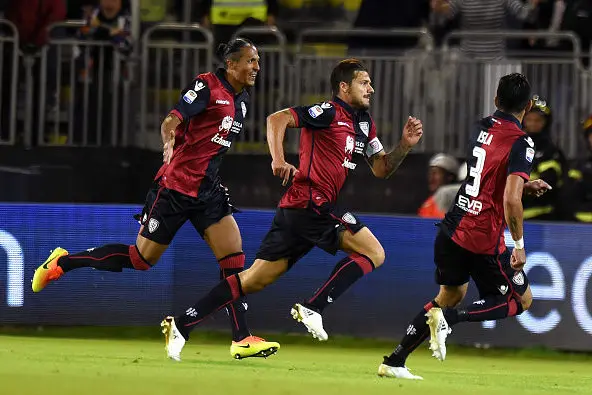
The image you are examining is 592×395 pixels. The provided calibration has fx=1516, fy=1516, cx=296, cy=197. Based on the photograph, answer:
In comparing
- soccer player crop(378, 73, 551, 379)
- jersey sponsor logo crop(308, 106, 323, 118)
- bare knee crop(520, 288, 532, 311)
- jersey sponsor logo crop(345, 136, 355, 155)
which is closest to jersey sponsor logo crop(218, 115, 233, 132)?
jersey sponsor logo crop(308, 106, 323, 118)

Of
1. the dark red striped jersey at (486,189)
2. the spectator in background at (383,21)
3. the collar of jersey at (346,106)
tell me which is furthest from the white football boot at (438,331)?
the spectator in background at (383,21)

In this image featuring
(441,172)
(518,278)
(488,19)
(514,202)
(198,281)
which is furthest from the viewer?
(488,19)

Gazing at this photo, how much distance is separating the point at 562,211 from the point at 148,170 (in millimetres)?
4539

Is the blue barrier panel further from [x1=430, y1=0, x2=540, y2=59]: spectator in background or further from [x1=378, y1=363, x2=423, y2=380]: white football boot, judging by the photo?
[x1=378, y1=363, x2=423, y2=380]: white football boot

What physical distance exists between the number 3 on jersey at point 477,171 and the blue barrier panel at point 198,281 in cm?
359

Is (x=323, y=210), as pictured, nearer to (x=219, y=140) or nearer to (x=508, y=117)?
(x=219, y=140)

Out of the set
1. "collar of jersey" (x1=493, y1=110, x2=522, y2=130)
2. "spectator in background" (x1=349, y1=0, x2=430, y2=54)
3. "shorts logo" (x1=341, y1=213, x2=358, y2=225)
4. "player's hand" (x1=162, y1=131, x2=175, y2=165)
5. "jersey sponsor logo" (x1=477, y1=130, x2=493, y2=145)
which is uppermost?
"spectator in background" (x1=349, y1=0, x2=430, y2=54)

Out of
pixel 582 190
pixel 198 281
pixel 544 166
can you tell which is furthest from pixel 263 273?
pixel 582 190

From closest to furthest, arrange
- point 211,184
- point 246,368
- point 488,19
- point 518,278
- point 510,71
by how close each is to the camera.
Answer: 1. point 518,278
2. point 246,368
3. point 211,184
4. point 510,71
5. point 488,19

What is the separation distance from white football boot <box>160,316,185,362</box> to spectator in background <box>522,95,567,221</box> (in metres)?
5.16

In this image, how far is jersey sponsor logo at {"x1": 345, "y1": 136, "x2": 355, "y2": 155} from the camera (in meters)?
11.4

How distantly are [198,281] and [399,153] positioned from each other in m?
3.54

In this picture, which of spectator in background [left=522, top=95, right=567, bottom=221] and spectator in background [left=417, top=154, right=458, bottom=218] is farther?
spectator in background [left=417, top=154, right=458, bottom=218]

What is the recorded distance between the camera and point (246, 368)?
1116cm
